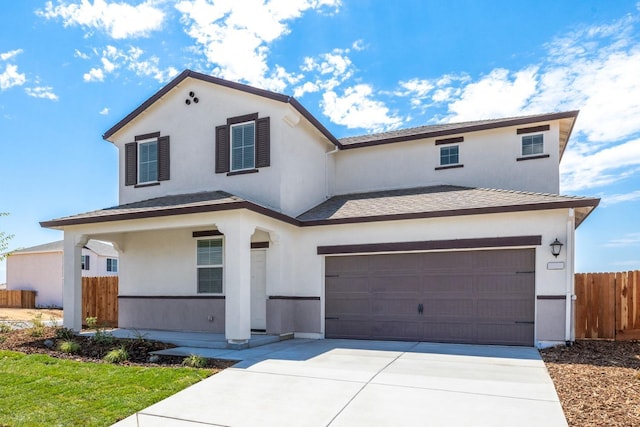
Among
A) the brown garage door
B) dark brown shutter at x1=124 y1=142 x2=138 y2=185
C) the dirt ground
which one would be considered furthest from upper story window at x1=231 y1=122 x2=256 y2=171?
the dirt ground

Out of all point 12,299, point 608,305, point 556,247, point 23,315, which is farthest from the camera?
point 12,299

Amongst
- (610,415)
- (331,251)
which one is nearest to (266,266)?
(331,251)

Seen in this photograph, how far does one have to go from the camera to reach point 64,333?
11.0m

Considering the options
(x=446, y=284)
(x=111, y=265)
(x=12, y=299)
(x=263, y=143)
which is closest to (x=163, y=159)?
(x=263, y=143)

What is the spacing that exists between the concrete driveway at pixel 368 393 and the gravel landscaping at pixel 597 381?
0.22m

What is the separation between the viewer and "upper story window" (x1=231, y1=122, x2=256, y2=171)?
1209cm

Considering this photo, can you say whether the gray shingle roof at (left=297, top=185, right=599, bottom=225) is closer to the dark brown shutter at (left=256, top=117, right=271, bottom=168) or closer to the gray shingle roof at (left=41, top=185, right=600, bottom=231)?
the gray shingle roof at (left=41, top=185, right=600, bottom=231)

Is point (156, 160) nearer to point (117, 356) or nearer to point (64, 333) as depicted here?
point (64, 333)

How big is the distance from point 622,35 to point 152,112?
12858mm

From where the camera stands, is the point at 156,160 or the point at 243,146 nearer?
the point at 243,146

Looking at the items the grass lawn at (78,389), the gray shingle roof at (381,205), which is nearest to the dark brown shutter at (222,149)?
the gray shingle roof at (381,205)

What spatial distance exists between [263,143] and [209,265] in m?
3.84

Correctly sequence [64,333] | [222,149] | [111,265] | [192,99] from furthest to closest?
[111,265], [192,99], [222,149], [64,333]

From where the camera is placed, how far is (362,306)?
11.3 m
